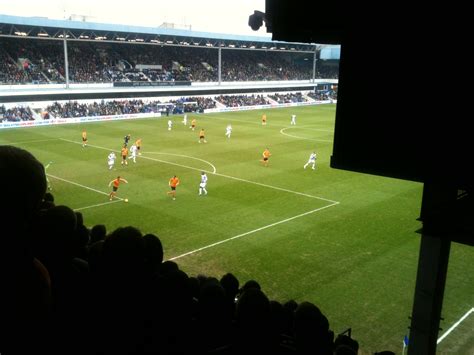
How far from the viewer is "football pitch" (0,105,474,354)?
11914 mm

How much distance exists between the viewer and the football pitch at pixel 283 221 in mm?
11914

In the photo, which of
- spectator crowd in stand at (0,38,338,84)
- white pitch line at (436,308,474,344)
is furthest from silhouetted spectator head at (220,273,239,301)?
spectator crowd in stand at (0,38,338,84)

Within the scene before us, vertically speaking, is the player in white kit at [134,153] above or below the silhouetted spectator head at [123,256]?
below

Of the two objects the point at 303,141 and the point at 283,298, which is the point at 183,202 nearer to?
the point at 283,298

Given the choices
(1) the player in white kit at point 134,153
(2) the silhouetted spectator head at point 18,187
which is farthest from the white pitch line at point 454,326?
(1) the player in white kit at point 134,153

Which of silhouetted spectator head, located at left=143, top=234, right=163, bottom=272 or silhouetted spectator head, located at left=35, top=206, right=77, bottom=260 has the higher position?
silhouetted spectator head, located at left=35, top=206, right=77, bottom=260

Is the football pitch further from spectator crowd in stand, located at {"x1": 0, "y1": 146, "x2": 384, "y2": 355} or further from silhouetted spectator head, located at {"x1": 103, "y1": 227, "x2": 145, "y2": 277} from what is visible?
silhouetted spectator head, located at {"x1": 103, "y1": 227, "x2": 145, "y2": 277}

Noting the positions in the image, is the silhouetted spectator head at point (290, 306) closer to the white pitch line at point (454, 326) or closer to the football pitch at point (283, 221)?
the football pitch at point (283, 221)

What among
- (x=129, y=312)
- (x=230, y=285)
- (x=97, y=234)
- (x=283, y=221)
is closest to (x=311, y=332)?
(x=129, y=312)

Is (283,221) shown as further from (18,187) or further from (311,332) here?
(18,187)

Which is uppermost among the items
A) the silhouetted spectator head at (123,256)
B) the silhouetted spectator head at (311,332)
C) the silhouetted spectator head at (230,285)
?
the silhouetted spectator head at (123,256)

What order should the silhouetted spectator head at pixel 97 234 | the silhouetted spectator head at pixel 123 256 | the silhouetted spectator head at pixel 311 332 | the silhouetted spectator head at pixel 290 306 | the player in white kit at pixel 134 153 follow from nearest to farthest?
1. the silhouetted spectator head at pixel 123 256
2. the silhouetted spectator head at pixel 311 332
3. the silhouetted spectator head at pixel 290 306
4. the silhouetted spectator head at pixel 97 234
5. the player in white kit at pixel 134 153

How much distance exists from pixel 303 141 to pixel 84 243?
3465cm

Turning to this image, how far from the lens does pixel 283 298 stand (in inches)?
469
